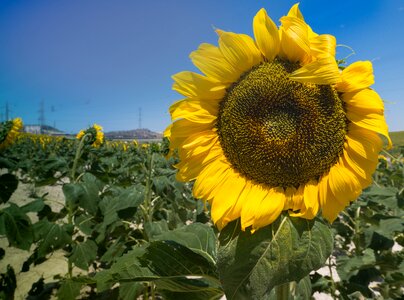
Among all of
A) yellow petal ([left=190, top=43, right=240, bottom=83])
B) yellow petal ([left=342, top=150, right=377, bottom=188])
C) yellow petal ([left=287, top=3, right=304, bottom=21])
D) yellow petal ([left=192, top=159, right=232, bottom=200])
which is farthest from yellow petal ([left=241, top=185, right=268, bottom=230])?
yellow petal ([left=287, top=3, right=304, bottom=21])

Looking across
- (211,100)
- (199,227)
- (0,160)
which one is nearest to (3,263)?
(0,160)

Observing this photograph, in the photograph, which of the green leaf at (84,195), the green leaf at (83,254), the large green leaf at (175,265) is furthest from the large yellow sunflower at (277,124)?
the green leaf at (83,254)

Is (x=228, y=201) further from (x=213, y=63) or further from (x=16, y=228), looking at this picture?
(x=16, y=228)

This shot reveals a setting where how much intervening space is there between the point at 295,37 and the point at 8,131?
13.1 feet

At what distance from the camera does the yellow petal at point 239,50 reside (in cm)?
107

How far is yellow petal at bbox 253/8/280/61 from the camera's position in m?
1.03

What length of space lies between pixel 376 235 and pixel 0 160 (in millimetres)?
3291

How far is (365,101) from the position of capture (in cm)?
99

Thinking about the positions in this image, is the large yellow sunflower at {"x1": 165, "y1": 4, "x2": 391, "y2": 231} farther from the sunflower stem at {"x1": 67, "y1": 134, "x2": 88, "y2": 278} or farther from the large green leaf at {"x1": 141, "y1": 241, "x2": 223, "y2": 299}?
the sunflower stem at {"x1": 67, "y1": 134, "x2": 88, "y2": 278}

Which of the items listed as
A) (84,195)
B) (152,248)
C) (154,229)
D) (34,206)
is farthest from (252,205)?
(34,206)

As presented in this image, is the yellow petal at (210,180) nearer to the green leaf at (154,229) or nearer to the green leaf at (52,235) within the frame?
the green leaf at (154,229)

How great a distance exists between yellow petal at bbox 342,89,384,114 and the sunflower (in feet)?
12.6

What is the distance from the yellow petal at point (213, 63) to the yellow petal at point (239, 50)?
0.02m

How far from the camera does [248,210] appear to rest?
1.03 m
